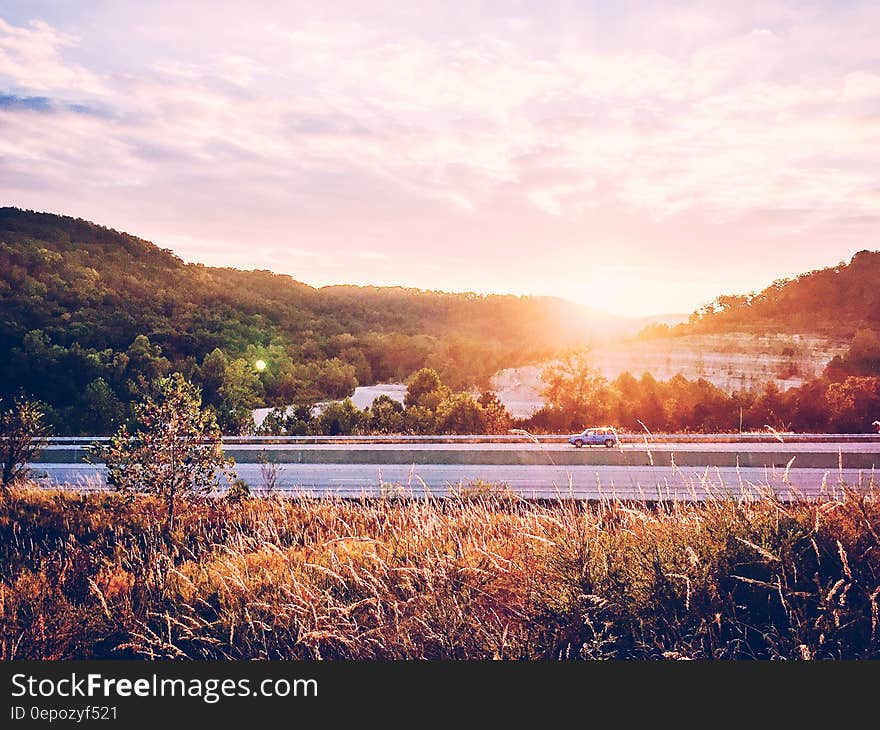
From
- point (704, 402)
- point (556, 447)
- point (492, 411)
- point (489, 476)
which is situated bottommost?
point (489, 476)

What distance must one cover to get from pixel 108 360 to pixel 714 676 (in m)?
6.94

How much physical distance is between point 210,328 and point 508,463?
4061 mm

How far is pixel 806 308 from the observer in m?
9.30

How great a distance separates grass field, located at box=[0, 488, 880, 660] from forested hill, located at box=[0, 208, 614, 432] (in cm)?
389

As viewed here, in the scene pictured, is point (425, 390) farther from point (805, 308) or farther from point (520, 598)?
point (520, 598)

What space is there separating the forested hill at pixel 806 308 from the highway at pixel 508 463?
1594 mm

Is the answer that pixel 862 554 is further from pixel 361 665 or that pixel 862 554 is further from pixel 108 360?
pixel 108 360

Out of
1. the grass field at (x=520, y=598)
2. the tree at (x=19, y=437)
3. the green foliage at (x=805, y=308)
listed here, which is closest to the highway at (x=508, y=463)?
the tree at (x=19, y=437)

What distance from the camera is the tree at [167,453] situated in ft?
20.0

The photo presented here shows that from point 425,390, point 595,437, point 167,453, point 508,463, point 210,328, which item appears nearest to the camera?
point 167,453

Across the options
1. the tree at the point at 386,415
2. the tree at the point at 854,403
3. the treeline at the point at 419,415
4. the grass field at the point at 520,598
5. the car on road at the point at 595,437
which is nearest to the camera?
the grass field at the point at 520,598

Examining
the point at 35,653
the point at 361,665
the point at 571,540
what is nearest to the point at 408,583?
the point at 361,665

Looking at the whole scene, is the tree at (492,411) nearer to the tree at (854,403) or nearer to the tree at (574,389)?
the tree at (574,389)

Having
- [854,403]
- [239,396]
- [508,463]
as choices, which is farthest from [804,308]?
[239,396]
